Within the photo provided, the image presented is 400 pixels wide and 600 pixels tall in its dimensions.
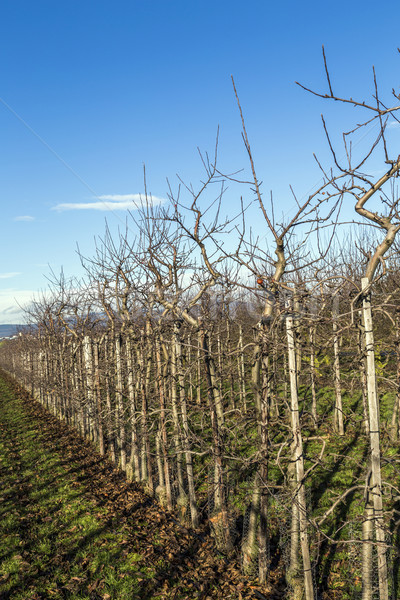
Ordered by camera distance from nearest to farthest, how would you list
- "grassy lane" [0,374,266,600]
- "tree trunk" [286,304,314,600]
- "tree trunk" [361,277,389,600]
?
"tree trunk" [361,277,389,600], "tree trunk" [286,304,314,600], "grassy lane" [0,374,266,600]

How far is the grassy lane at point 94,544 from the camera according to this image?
18.0 feet

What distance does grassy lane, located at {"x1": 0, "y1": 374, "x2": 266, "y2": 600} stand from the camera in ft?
18.0

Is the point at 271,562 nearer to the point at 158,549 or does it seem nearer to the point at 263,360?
the point at 158,549

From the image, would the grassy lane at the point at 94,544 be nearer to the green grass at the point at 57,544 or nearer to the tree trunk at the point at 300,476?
the green grass at the point at 57,544

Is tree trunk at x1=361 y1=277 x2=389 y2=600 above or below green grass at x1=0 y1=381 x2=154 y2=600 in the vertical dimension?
above

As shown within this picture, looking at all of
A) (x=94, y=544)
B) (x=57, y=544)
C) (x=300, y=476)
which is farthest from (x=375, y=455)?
(x=57, y=544)

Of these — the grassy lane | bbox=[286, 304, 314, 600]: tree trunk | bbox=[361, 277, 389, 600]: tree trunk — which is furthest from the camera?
the grassy lane

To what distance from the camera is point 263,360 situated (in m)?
5.34

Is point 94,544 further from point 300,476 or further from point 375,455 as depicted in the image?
point 375,455

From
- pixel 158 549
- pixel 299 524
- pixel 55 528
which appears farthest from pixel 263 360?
pixel 55 528

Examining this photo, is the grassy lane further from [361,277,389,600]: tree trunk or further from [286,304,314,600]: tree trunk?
[361,277,389,600]: tree trunk

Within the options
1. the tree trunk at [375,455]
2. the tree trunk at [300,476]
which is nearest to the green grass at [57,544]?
the tree trunk at [300,476]

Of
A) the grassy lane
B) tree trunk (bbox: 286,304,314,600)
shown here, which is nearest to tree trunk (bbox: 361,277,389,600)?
tree trunk (bbox: 286,304,314,600)

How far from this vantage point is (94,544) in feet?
21.6
